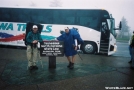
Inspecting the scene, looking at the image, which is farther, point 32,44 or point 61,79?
point 32,44

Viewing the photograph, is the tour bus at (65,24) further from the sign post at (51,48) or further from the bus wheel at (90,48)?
the sign post at (51,48)

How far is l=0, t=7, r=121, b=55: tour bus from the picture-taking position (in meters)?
11.3

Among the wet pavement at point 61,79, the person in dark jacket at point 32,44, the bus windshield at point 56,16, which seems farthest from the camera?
the bus windshield at point 56,16

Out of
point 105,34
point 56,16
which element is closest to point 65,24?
point 56,16

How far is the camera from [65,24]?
11867 millimetres

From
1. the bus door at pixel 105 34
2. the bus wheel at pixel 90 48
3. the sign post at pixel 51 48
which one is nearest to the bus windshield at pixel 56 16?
the bus door at pixel 105 34

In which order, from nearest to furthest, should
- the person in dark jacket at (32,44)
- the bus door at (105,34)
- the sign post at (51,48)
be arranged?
the person in dark jacket at (32,44), the sign post at (51,48), the bus door at (105,34)

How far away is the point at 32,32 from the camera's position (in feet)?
21.3

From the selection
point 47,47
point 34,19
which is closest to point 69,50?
point 47,47

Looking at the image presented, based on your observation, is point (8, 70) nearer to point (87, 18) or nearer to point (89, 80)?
point (89, 80)

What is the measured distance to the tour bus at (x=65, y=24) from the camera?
11.3 metres

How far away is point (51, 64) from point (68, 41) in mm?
1247

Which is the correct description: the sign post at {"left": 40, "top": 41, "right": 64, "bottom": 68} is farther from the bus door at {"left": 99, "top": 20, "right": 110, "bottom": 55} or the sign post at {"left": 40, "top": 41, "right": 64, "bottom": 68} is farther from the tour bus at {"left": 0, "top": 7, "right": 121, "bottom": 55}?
the bus door at {"left": 99, "top": 20, "right": 110, "bottom": 55}

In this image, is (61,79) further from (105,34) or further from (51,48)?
(105,34)
